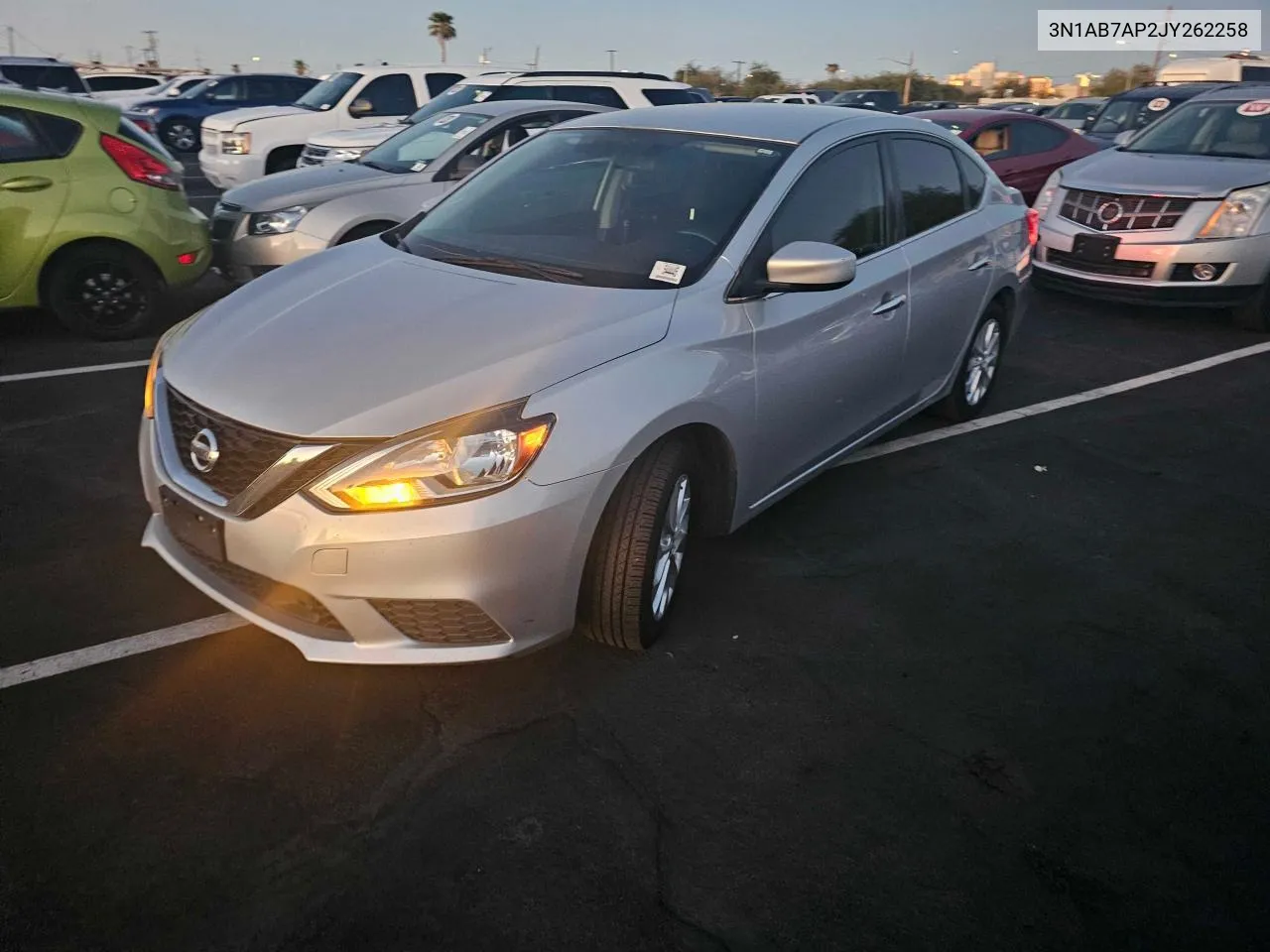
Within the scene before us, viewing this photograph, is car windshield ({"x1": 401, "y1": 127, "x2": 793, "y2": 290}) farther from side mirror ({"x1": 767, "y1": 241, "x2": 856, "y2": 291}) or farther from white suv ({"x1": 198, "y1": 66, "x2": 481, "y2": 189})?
white suv ({"x1": 198, "y1": 66, "x2": 481, "y2": 189})

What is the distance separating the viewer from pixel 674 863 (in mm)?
2484

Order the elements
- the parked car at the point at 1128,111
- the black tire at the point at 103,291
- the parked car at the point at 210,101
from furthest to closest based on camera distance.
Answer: the parked car at the point at 210,101, the parked car at the point at 1128,111, the black tire at the point at 103,291

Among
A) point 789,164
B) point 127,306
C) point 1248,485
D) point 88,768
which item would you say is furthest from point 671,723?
point 127,306

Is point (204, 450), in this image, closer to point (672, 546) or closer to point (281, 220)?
point (672, 546)

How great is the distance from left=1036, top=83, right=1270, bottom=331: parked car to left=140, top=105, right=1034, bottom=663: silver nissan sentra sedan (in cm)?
410

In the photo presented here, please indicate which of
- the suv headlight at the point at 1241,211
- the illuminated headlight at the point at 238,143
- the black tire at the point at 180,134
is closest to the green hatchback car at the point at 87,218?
the illuminated headlight at the point at 238,143

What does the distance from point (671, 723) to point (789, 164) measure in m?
2.14

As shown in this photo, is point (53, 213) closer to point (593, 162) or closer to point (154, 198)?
point (154, 198)

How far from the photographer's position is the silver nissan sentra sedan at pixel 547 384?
2.68 meters

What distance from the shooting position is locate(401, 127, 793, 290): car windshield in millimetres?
3557

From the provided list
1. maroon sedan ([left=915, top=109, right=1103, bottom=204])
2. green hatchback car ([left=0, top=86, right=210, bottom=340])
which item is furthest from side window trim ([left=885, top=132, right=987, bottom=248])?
maroon sedan ([left=915, top=109, right=1103, bottom=204])

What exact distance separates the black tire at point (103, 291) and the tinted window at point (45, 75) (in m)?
11.1

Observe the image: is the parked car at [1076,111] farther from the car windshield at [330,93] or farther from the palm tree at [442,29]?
the palm tree at [442,29]

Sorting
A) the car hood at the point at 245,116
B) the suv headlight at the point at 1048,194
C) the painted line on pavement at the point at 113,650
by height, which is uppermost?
the car hood at the point at 245,116
